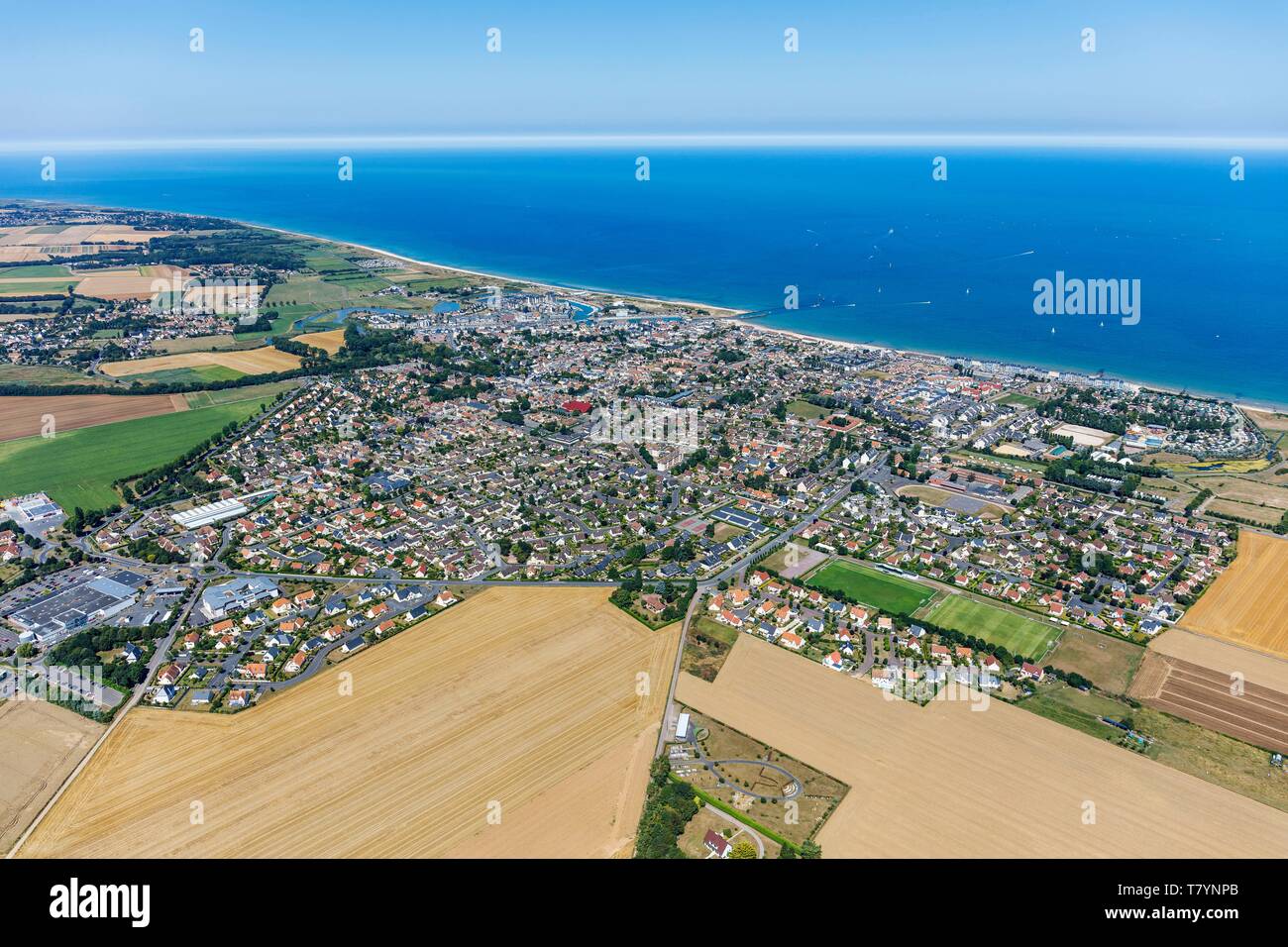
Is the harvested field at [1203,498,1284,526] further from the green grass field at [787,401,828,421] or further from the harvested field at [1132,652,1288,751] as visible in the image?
the green grass field at [787,401,828,421]

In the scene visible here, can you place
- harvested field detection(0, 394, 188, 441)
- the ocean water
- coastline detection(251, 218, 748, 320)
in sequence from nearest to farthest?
1. harvested field detection(0, 394, 188, 441)
2. the ocean water
3. coastline detection(251, 218, 748, 320)

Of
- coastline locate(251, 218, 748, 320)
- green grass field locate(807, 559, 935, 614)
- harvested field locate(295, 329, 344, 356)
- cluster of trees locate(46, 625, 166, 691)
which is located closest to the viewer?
cluster of trees locate(46, 625, 166, 691)

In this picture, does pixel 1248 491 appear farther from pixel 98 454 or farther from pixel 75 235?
pixel 75 235

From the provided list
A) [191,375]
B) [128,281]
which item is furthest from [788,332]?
[128,281]

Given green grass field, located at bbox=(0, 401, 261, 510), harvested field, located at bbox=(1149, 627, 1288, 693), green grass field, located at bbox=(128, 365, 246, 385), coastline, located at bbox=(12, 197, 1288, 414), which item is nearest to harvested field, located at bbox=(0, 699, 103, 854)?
green grass field, located at bbox=(0, 401, 261, 510)

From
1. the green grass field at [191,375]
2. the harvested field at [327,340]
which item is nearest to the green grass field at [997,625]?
the green grass field at [191,375]

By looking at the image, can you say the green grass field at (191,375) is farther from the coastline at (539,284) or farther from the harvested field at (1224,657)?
the harvested field at (1224,657)
